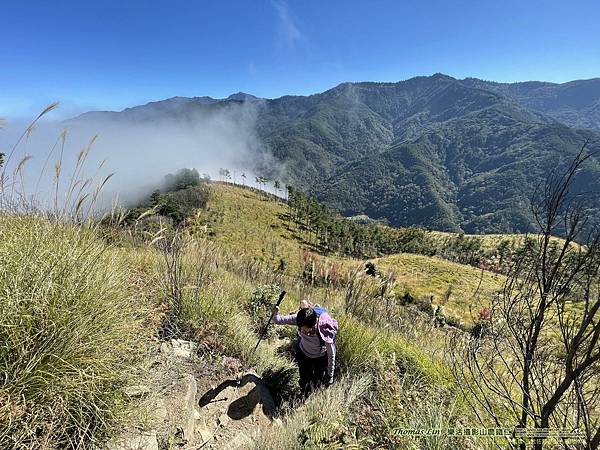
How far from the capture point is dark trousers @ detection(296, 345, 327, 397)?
4.71 m

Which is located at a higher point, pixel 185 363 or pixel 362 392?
pixel 185 363

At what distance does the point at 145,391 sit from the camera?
306 cm

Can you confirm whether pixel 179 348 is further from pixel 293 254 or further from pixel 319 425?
pixel 293 254

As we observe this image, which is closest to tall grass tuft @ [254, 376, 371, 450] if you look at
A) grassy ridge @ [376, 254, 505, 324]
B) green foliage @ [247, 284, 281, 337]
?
green foliage @ [247, 284, 281, 337]

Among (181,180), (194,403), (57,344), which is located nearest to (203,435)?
(194,403)

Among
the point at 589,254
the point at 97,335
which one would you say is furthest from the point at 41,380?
the point at 589,254

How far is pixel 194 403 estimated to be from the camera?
364 centimetres

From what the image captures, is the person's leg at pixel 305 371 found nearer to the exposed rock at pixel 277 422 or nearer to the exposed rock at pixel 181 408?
the exposed rock at pixel 277 422

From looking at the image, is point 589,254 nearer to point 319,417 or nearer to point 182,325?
point 319,417

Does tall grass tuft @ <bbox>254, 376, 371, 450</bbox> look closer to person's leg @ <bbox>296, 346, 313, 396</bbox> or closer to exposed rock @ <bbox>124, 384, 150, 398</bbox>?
person's leg @ <bbox>296, 346, 313, 396</bbox>

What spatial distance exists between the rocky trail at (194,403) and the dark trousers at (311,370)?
572 millimetres

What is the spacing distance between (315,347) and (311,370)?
389 mm

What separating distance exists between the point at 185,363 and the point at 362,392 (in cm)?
225

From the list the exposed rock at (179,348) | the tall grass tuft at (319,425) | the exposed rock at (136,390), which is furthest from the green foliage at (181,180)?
the exposed rock at (136,390)
